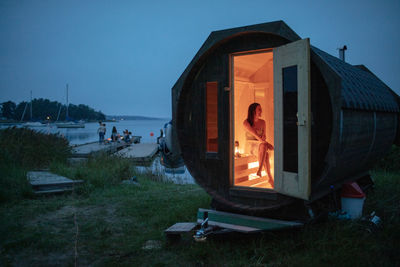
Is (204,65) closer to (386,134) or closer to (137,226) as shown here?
(137,226)

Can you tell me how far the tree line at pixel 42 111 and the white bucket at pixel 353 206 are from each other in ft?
238

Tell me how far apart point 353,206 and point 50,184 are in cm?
669

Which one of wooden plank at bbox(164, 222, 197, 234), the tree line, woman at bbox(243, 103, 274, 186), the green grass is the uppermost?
the tree line

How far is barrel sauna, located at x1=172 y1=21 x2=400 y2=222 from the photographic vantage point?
382cm

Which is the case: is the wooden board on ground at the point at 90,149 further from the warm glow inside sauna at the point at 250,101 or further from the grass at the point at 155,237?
the warm glow inside sauna at the point at 250,101

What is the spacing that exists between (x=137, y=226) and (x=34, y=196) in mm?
3321

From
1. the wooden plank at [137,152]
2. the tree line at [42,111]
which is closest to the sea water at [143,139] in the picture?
the wooden plank at [137,152]

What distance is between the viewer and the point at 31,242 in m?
4.73

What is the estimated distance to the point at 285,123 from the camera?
4090mm

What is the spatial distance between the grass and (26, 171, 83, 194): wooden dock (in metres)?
0.29

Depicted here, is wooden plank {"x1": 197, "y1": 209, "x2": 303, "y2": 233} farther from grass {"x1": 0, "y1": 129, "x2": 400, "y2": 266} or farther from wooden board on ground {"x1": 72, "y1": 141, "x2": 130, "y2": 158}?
wooden board on ground {"x1": 72, "y1": 141, "x2": 130, "y2": 158}

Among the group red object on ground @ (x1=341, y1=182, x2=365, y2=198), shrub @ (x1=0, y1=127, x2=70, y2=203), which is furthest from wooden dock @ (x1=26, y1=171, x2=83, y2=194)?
red object on ground @ (x1=341, y1=182, x2=365, y2=198)

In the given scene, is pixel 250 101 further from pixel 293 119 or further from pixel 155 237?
pixel 155 237

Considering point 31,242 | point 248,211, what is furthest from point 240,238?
point 31,242
